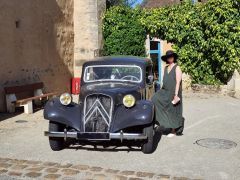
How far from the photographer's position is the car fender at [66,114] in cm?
710

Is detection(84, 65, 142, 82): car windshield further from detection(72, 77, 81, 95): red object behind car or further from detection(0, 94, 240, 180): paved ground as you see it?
detection(72, 77, 81, 95): red object behind car

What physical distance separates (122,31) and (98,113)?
32.8ft

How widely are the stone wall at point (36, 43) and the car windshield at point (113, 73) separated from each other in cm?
432

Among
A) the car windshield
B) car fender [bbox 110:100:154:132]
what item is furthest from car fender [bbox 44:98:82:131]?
the car windshield

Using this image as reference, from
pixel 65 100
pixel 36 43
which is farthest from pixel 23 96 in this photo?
pixel 65 100

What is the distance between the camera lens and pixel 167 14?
1617 centimetres

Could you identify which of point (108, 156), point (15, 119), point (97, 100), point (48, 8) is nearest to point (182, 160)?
point (108, 156)

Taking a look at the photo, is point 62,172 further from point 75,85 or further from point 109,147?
point 75,85

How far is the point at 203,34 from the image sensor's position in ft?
50.5

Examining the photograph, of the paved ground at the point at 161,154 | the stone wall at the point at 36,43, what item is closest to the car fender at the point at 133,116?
the paved ground at the point at 161,154

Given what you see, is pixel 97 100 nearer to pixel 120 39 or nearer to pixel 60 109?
pixel 60 109

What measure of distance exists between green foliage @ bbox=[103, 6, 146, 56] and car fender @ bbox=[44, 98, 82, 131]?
938cm

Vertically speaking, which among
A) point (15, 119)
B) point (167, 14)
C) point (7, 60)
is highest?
point (167, 14)

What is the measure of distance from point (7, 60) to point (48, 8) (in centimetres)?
326
